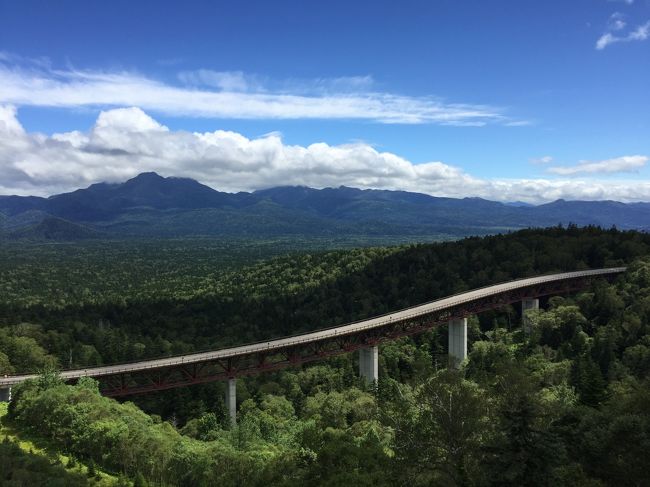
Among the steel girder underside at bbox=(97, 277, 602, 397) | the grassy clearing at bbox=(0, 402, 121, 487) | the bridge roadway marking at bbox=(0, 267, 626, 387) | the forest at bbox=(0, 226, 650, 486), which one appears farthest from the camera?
the steel girder underside at bbox=(97, 277, 602, 397)

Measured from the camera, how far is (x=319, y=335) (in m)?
81.1

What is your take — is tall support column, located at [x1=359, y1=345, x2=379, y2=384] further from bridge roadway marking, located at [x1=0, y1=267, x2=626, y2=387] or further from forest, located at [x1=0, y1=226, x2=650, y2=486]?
bridge roadway marking, located at [x1=0, y1=267, x2=626, y2=387]

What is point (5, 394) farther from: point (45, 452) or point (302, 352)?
point (302, 352)

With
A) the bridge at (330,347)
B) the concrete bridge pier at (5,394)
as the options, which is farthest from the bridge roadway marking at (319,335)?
the concrete bridge pier at (5,394)

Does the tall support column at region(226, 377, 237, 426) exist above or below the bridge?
below

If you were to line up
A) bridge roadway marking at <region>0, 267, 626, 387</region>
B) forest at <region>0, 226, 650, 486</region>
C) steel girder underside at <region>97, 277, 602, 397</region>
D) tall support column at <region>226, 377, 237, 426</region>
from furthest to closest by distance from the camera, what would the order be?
1. tall support column at <region>226, 377, 237, 426</region>
2. steel girder underside at <region>97, 277, 602, 397</region>
3. bridge roadway marking at <region>0, 267, 626, 387</region>
4. forest at <region>0, 226, 650, 486</region>

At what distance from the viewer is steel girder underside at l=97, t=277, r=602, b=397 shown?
69.1m

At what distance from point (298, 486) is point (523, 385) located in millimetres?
13831

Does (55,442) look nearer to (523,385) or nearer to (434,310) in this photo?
(523,385)

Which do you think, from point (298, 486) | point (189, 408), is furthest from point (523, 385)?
point (189, 408)

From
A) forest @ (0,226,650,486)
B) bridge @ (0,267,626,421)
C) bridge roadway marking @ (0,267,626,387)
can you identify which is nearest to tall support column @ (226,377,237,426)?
bridge @ (0,267,626,421)

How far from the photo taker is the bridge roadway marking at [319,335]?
68.2 meters

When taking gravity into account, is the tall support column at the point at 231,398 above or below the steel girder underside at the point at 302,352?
below

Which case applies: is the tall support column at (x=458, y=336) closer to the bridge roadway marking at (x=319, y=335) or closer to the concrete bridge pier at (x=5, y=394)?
the bridge roadway marking at (x=319, y=335)
